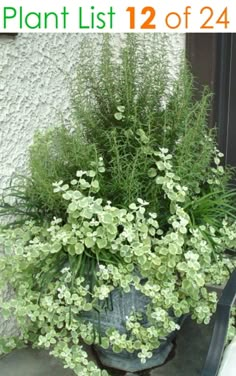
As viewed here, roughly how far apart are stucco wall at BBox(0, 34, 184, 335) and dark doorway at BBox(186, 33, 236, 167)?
772 millimetres

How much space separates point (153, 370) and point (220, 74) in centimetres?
173

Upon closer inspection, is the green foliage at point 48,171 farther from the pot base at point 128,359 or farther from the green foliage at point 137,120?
the pot base at point 128,359

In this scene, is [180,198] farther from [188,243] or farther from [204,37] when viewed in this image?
[204,37]

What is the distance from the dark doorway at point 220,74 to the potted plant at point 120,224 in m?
0.66

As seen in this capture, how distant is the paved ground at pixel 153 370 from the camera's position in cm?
212

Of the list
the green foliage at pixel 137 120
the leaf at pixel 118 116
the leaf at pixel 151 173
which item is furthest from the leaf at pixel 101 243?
the leaf at pixel 118 116

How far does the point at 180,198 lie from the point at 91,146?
43 cm

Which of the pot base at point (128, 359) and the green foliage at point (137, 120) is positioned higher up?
the green foliage at point (137, 120)

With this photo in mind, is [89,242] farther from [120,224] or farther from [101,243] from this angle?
[120,224]

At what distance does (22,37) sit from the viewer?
2186 millimetres

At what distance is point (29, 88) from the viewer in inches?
88.5

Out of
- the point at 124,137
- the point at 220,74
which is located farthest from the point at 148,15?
the point at 124,137

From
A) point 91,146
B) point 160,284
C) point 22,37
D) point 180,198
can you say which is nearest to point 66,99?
point 22,37

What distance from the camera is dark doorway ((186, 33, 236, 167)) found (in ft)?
9.07
